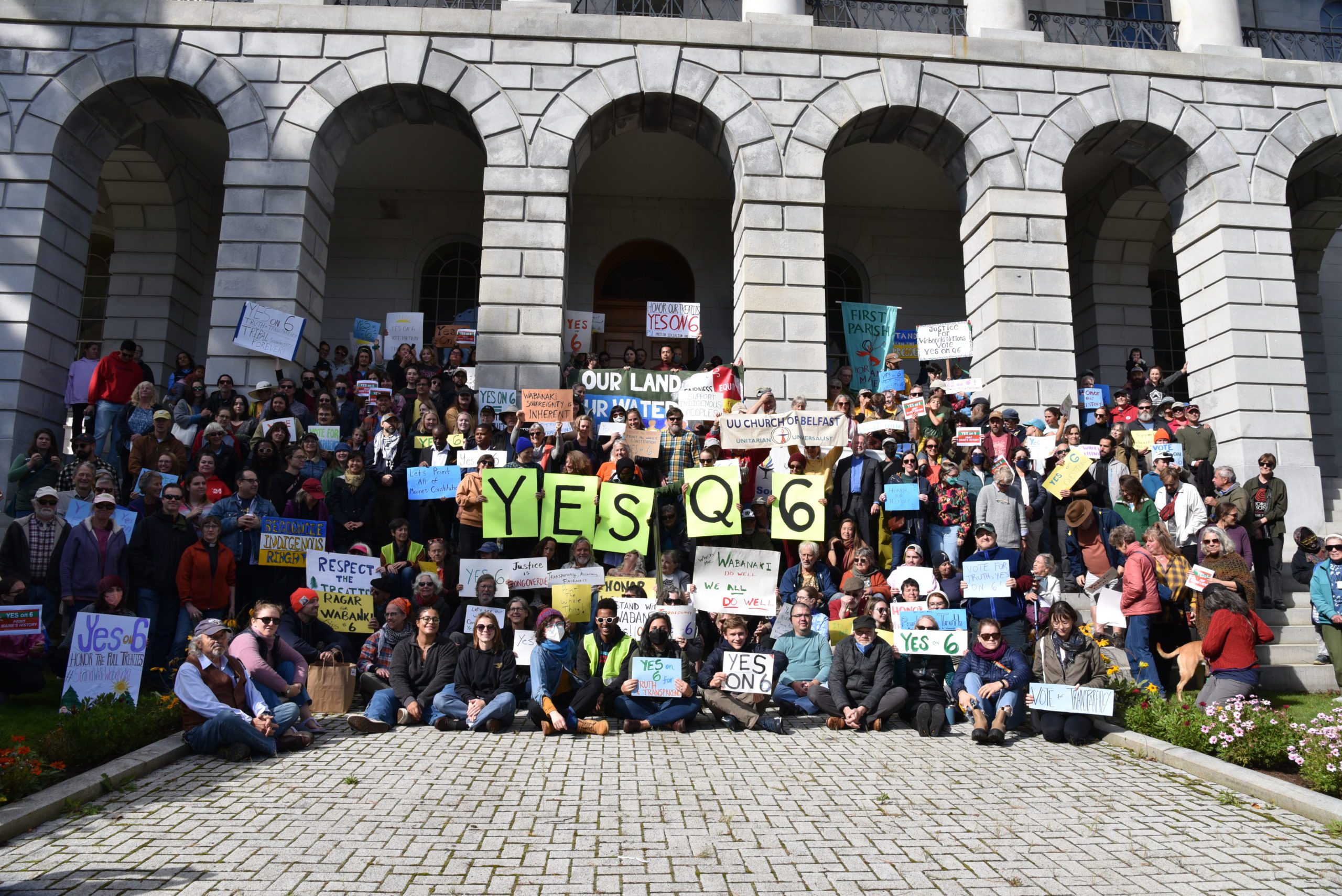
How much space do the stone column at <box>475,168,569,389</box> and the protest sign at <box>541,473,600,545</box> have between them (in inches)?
160

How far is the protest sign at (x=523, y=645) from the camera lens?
9555 millimetres

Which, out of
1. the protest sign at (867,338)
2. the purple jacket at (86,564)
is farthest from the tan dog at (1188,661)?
the purple jacket at (86,564)

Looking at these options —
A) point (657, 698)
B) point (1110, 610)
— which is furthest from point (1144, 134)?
point (657, 698)

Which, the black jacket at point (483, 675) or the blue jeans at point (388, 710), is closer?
the blue jeans at point (388, 710)

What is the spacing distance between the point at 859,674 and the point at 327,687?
535cm

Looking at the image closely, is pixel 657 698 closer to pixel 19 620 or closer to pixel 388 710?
pixel 388 710

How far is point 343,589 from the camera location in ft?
33.9

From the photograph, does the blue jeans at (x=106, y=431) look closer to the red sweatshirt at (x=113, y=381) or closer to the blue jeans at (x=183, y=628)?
the red sweatshirt at (x=113, y=381)

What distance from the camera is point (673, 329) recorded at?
17.7 m

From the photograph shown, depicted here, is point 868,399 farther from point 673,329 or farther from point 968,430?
point 673,329

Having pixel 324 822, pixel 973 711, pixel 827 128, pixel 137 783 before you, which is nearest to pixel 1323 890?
pixel 973 711

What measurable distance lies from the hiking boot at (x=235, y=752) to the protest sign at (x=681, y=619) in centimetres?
407

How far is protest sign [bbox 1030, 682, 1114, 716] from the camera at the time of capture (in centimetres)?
849

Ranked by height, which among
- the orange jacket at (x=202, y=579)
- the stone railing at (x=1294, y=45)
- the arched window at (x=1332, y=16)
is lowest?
the orange jacket at (x=202, y=579)
